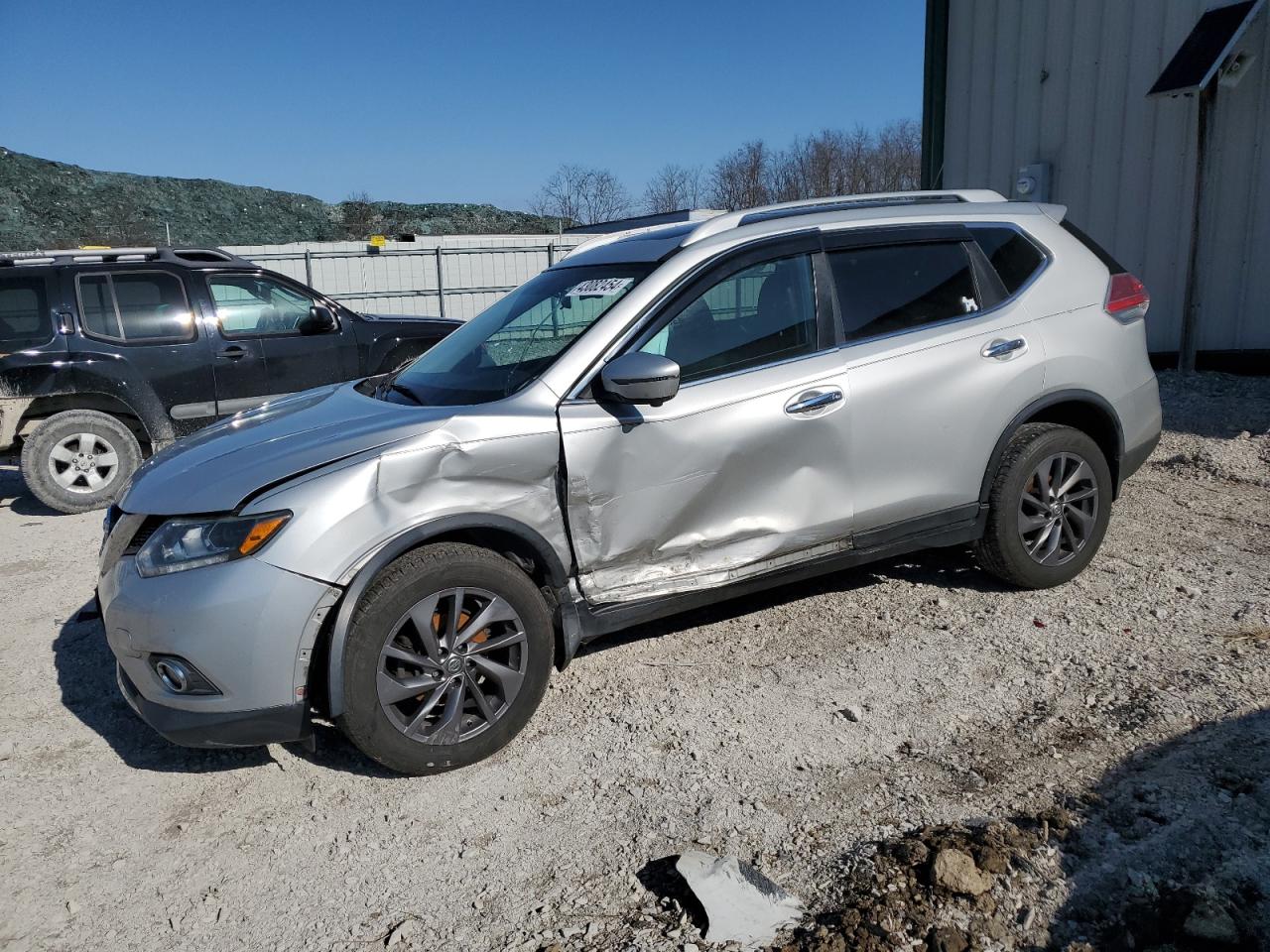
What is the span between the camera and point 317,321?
27.8 feet

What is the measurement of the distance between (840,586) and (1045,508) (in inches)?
41.4

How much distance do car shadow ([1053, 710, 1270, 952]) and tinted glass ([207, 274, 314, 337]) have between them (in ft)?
24.1

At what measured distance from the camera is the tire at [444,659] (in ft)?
10.3

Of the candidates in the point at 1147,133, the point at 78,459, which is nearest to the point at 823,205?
the point at 78,459

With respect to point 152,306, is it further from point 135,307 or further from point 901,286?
point 901,286

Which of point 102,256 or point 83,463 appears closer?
point 83,463

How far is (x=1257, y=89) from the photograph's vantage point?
896 cm

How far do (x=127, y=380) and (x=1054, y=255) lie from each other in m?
6.69

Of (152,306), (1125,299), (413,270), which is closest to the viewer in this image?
(1125,299)

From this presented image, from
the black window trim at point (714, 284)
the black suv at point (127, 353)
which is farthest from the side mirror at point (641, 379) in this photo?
the black suv at point (127, 353)

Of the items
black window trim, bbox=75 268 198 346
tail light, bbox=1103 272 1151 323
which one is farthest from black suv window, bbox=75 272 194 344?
tail light, bbox=1103 272 1151 323

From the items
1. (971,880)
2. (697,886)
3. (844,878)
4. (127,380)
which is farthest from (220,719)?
(127,380)

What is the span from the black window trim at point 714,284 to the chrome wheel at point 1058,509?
1.29 metres

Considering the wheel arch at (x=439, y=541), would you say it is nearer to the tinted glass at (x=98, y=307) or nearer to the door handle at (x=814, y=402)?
the door handle at (x=814, y=402)
